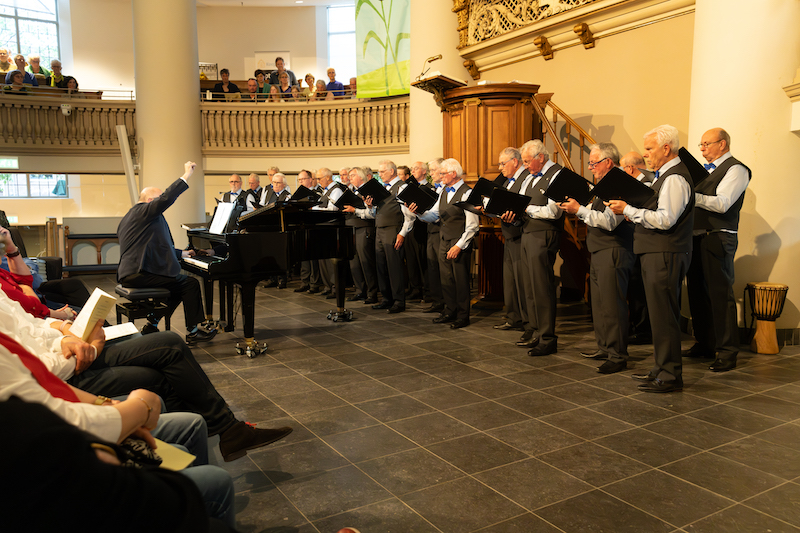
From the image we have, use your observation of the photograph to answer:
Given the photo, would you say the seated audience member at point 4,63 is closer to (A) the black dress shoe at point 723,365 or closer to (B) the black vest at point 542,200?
(B) the black vest at point 542,200

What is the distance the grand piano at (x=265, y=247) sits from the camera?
4828mm

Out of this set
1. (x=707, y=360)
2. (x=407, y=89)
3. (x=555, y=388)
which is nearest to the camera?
(x=555, y=388)

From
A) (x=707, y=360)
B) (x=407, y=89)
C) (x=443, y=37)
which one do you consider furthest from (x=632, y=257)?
(x=407, y=89)

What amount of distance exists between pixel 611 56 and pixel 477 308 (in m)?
3.60

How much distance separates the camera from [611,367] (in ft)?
14.1

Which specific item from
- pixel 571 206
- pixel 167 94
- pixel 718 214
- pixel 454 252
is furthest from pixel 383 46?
pixel 718 214

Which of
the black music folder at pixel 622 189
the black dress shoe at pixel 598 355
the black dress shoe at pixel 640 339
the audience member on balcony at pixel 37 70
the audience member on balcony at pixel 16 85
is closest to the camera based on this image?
the black music folder at pixel 622 189

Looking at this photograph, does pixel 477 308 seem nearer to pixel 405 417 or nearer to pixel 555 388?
pixel 555 388

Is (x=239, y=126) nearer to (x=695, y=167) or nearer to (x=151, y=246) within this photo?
(x=151, y=246)

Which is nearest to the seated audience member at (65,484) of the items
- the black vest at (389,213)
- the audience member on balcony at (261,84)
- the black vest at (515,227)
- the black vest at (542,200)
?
the black vest at (542,200)

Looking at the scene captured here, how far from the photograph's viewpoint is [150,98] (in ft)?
35.8

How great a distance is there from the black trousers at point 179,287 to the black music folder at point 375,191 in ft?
6.82

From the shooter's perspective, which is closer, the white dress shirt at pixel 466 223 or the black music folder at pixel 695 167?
the black music folder at pixel 695 167

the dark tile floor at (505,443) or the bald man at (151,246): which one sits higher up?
the bald man at (151,246)
